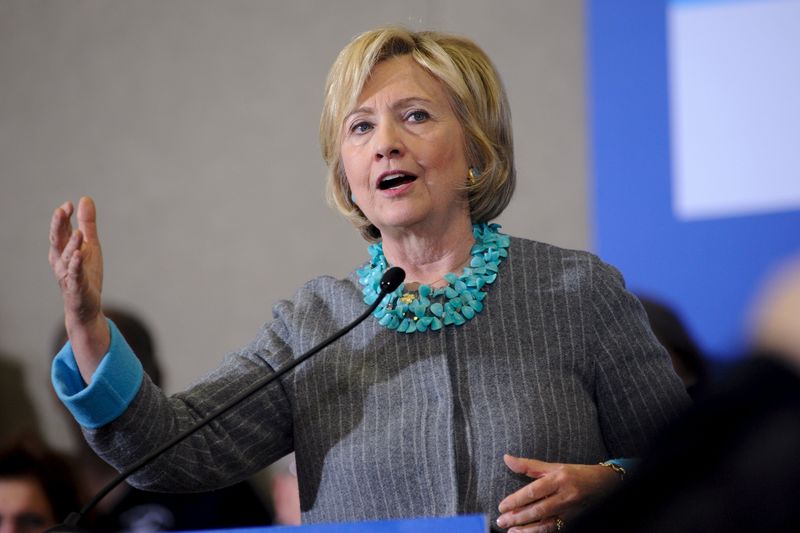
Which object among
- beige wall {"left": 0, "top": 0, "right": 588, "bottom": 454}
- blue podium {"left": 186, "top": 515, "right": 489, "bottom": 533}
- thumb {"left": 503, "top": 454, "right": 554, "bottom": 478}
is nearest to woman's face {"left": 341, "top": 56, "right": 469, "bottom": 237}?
thumb {"left": 503, "top": 454, "right": 554, "bottom": 478}

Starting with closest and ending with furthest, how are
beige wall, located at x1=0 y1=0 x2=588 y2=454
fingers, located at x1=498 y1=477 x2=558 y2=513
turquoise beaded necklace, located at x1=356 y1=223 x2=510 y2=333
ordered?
fingers, located at x1=498 y1=477 x2=558 y2=513 → turquoise beaded necklace, located at x1=356 y1=223 x2=510 y2=333 → beige wall, located at x1=0 y1=0 x2=588 y2=454

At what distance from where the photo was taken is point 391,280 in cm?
162

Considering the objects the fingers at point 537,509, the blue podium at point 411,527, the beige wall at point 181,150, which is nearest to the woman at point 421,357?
the fingers at point 537,509

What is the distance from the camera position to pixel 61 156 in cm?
378

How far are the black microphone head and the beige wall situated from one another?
193cm

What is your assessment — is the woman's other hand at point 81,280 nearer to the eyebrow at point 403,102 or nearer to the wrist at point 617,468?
the eyebrow at point 403,102

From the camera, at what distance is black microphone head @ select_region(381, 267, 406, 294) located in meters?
1.61

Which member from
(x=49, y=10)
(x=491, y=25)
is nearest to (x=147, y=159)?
(x=49, y=10)

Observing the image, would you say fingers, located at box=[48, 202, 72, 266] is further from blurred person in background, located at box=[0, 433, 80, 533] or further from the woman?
blurred person in background, located at box=[0, 433, 80, 533]

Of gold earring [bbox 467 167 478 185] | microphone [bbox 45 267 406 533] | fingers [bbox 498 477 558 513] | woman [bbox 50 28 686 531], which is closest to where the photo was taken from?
microphone [bbox 45 267 406 533]

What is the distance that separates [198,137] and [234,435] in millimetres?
2133

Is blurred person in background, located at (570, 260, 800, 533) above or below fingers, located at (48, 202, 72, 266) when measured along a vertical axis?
below

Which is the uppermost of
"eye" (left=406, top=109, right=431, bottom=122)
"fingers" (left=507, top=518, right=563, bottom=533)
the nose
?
"eye" (left=406, top=109, right=431, bottom=122)

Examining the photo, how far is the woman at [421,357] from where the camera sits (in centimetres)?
156
